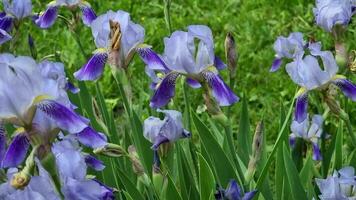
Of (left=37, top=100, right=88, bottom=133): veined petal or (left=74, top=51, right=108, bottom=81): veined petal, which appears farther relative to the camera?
(left=74, top=51, right=108, bottom=81): veined petal

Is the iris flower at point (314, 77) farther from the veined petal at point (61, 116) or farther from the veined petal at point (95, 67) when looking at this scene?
the veined petal at point (61, 116)

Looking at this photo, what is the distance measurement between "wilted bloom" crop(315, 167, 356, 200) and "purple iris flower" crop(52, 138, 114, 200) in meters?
0.48

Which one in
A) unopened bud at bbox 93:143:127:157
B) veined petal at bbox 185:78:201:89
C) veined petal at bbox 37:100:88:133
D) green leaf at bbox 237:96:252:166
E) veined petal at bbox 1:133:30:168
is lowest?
green leaf at bbox 237:96:252:166

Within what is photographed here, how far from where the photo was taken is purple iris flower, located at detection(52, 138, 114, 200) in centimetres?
143

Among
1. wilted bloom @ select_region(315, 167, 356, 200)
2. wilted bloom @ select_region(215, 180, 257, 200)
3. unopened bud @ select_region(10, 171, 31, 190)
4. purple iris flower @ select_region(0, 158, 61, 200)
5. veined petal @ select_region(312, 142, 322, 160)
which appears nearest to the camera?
unopened bud @ select_region(10, 171, 31, 190)

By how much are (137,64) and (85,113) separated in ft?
5.46

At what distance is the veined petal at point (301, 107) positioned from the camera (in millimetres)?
1753

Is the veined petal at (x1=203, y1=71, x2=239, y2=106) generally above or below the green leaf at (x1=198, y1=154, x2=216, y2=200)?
above

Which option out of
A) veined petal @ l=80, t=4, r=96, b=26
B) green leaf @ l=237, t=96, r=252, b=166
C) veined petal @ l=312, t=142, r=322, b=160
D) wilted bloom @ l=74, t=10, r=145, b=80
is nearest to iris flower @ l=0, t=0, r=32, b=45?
veined petal @ l=80, t=4, r=96, b=26

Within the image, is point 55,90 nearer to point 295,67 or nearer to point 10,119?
point 10,119

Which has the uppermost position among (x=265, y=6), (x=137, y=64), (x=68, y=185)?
(x=68, y=185)

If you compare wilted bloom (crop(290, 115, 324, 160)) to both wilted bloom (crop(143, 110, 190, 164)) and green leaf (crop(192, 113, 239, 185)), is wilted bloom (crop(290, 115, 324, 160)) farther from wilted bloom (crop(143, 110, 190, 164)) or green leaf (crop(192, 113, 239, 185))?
wilted bloom (crop(143, 110, 190, 164))

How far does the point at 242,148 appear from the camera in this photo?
215 centimetres

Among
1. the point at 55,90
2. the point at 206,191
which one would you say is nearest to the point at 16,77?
the point at 55,90
